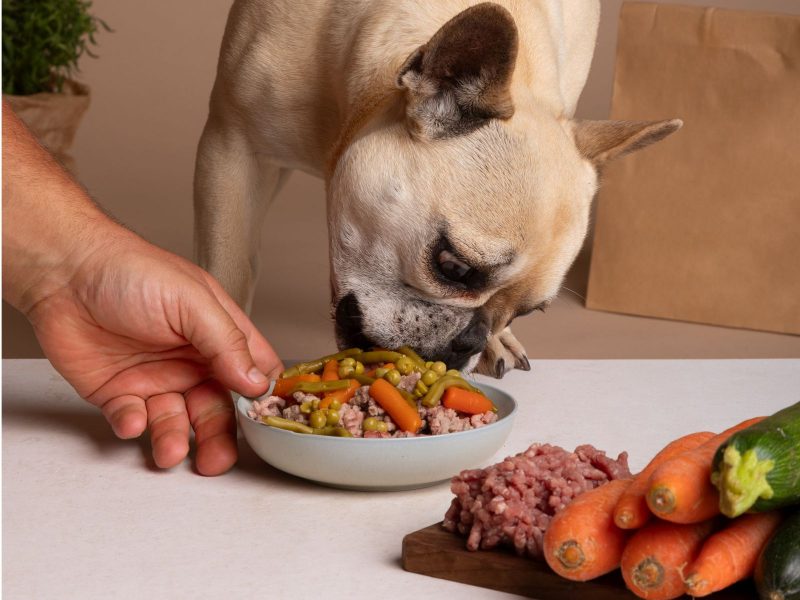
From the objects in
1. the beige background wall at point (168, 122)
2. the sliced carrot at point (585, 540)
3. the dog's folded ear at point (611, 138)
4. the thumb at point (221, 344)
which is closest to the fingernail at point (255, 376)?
the thumb at point (221, 344)

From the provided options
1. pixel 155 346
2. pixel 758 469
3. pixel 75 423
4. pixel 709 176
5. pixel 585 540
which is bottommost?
pixel 709 176

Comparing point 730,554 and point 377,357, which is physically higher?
point 730,554

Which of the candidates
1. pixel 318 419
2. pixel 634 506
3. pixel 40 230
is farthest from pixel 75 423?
pixel 634 506

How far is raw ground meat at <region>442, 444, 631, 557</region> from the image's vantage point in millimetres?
1148

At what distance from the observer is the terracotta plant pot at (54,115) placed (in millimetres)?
3820

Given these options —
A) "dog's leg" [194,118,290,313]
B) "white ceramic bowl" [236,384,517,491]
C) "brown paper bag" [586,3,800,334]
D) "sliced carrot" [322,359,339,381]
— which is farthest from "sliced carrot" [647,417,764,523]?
"brown paper bag" [586,3,800,334]

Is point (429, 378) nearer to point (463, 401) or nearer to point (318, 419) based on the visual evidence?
point (463, 401)

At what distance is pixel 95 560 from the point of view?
121 cm

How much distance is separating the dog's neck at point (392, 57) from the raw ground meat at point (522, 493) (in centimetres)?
99

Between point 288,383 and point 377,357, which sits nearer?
point 288,383

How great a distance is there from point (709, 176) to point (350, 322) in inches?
92.6

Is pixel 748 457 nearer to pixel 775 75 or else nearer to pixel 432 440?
pixel 432 440

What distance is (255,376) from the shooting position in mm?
1570

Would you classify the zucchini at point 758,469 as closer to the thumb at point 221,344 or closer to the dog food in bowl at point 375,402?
the dog food in bowl at point 375,402
